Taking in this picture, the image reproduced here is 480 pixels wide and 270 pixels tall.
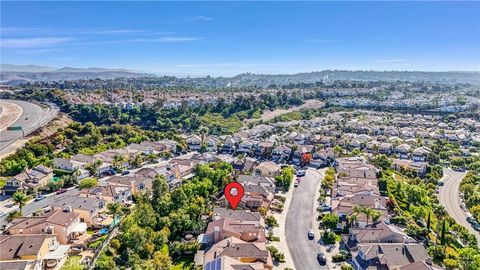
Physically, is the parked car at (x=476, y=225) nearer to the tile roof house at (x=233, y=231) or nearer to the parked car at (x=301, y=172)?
the parked car at (x=301, y=172)

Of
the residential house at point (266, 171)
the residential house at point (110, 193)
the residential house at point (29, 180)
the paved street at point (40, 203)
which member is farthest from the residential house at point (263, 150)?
the residential house at point (29, 180)

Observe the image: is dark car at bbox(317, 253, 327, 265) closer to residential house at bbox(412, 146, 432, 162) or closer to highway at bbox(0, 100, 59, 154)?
residential house at bbox(412, 146, 432, 162)

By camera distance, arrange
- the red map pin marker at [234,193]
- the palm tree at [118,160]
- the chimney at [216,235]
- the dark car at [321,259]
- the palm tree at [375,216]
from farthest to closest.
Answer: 1. the palm tree at [118,160]
2. the palm tree at [375,216]
3. the red map pin marker at [234,193]
4. the chimney at [216,235]
5. the dark car at [321,259]

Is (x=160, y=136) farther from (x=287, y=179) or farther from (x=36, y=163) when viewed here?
(x=287, y=179)

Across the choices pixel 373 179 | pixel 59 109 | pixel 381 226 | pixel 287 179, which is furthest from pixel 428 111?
pixel 59 109

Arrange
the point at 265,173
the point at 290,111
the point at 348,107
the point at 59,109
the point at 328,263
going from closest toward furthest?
the point at 328,263 → the point at 265,173 → the point at 59,109 → the point at 290,111 → the point at 348,107

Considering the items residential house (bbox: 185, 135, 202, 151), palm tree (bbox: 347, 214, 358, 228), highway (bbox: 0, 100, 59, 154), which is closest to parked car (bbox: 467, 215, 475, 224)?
palm tree (bbox: 347, 214, 358, 228)

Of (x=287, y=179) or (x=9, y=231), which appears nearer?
(x=9, y=231)
